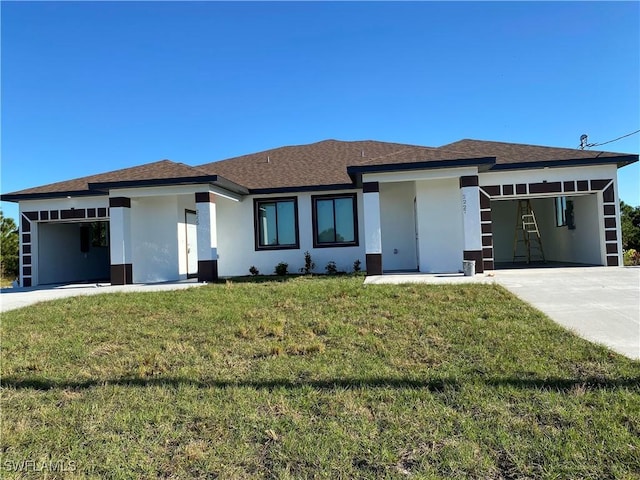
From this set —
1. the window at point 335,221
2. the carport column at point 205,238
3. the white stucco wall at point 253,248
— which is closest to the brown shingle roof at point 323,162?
the window at point 335,221

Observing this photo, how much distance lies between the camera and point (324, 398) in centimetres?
394

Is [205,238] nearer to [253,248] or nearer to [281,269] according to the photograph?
[253,248]

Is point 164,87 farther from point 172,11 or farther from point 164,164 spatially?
point 172,11

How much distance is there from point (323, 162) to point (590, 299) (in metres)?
11.2

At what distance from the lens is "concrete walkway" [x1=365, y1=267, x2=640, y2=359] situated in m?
5.48

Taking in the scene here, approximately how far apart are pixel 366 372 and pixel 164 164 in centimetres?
1131

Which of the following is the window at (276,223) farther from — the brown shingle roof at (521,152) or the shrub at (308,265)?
the brown shingle roof at (521,152)

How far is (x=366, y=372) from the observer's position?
4523 mm

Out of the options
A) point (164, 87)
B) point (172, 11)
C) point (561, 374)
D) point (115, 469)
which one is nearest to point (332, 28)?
point (172, 11)

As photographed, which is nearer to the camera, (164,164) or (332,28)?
(332,28)

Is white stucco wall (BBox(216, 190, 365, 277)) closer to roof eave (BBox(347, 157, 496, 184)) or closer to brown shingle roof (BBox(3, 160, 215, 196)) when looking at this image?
brown shingle roof (BBox(3, 160, 215, 196))

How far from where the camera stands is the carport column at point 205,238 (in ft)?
40.2

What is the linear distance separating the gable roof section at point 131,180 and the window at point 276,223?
118 centimetres

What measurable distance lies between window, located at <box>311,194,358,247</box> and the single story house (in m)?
0.03
